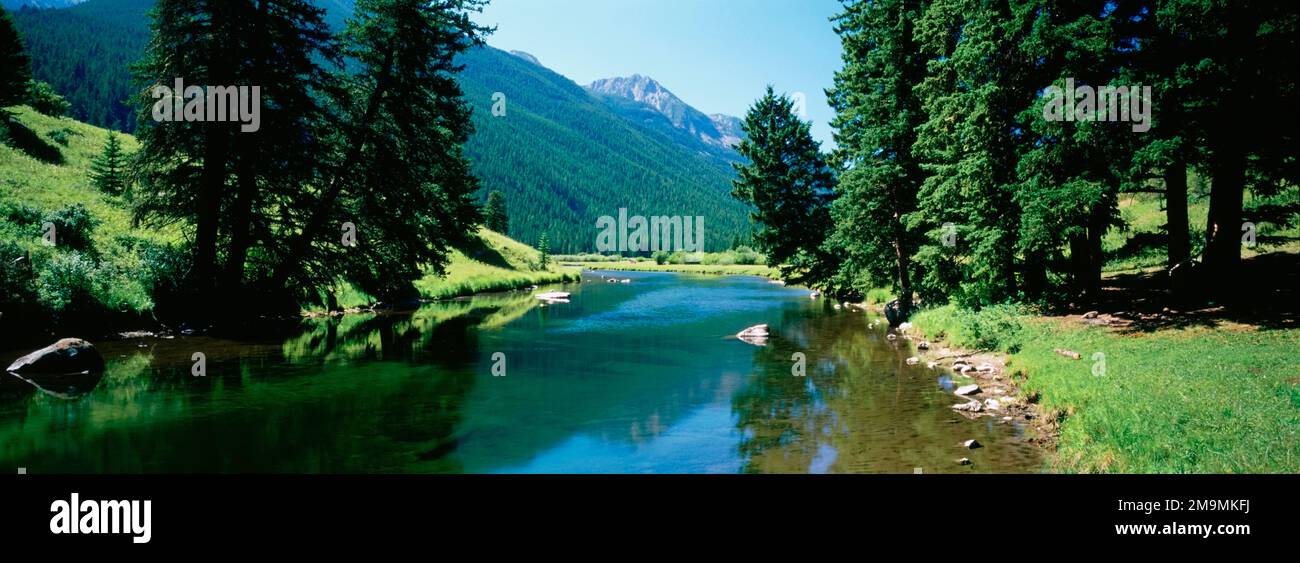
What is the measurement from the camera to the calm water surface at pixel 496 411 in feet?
35.5

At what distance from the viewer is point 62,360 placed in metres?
16.7

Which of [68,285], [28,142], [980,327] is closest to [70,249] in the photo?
[68,285]

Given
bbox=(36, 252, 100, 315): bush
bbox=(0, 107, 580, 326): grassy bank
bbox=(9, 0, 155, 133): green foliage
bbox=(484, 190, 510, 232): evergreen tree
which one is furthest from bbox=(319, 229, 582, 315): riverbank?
bbox=(9, 0, 155, 133): green foliage

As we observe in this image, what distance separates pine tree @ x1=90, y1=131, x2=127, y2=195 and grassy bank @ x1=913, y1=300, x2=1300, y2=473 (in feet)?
126

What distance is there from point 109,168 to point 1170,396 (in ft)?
147

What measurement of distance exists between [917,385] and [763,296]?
114ft

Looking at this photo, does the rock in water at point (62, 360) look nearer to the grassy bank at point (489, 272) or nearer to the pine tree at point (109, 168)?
the pine tree at point (109, 168)

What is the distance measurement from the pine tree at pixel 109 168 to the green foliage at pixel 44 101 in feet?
62.3

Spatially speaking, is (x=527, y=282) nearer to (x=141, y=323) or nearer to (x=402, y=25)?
(x=402, y=25)

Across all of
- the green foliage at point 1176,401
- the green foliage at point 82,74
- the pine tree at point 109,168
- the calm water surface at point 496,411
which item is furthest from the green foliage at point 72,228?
Answer: the green foliage at point 82,74

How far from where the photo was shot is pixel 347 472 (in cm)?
1020

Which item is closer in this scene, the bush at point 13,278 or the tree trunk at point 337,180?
the bush at point 13,278

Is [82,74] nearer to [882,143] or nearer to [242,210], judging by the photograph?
[242,210]
